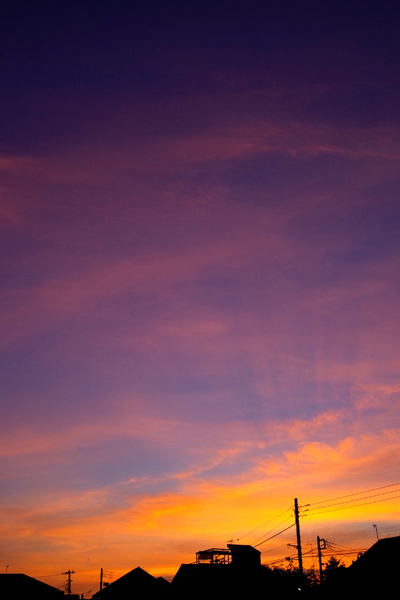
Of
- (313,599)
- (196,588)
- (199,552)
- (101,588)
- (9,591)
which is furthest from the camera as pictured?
(101,588)

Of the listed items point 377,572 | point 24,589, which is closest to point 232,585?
point 377,572

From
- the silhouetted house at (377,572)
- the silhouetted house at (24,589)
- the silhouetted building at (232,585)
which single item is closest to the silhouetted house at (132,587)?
the silhouetted house at (24,589)

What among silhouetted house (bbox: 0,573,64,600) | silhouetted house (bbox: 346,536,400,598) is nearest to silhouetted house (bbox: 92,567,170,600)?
silhouetted house (bbox: 0,573,64,600)

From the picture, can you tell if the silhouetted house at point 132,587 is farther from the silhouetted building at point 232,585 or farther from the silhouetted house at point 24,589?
the silhouetted building at point 232,585

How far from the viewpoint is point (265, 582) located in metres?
61.2

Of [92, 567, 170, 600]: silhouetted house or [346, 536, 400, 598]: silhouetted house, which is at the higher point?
[346, 536, 400, 598]: silhouetted house

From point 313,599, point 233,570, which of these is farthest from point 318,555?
point 313,599

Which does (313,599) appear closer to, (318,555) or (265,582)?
(265,582)

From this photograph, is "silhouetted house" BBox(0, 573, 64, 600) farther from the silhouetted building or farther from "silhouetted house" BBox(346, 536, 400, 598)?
"silhouetted house" BBox(346, 536, 400, 598)

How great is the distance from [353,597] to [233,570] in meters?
25.8

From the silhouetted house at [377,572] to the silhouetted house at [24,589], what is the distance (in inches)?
2472

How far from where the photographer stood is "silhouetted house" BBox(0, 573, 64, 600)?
85.9 m

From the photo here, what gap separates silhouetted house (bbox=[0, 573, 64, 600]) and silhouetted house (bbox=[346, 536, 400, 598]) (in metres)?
62.8

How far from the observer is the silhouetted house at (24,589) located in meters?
85.9
